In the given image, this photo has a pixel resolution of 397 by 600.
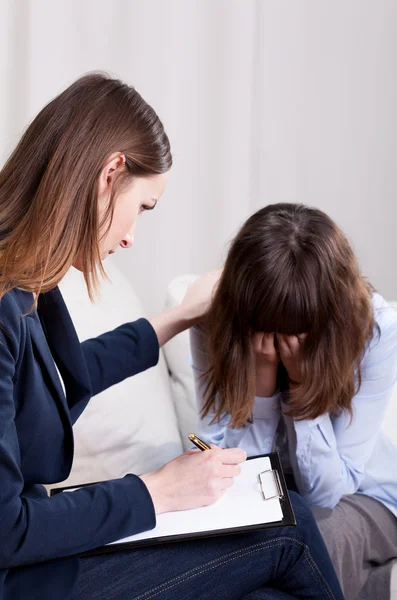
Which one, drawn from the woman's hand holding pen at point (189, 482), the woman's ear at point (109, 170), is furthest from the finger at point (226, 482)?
the woman's ear at point (109, 170)

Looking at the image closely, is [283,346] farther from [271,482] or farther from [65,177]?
[65,177]

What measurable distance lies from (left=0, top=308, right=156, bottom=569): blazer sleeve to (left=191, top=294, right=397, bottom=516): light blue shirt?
39 centimetres

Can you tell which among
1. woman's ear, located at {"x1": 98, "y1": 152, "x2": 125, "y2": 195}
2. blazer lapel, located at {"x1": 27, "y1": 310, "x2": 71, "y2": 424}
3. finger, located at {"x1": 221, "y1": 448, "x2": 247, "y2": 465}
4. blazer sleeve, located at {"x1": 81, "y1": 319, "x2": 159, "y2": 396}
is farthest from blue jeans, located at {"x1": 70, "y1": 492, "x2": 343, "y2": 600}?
woman's ear, located at {"x1": 98, "y1": 152, "x2": 125, "y2": 195}

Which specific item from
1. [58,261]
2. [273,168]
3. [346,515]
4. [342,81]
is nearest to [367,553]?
[346,515]

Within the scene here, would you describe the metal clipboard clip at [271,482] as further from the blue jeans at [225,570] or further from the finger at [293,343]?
the finger at [293,343]

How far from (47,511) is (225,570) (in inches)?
10.8

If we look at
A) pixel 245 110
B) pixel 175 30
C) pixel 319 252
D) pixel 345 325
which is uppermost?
pixel 175 30

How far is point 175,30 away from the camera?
6.85 feet

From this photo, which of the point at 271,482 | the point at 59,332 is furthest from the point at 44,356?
the point at 271,482

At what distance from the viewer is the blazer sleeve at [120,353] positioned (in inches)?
50.3

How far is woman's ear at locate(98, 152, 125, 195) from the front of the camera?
3.13 ft

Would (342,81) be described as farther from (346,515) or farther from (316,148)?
(346,515)

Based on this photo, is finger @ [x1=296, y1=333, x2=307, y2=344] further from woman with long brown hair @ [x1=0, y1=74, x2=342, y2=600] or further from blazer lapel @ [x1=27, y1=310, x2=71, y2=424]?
blazer lapel @ [x1=27, y1=310, x2=71, y2=424]

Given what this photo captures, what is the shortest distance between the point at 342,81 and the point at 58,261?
5.11ft
